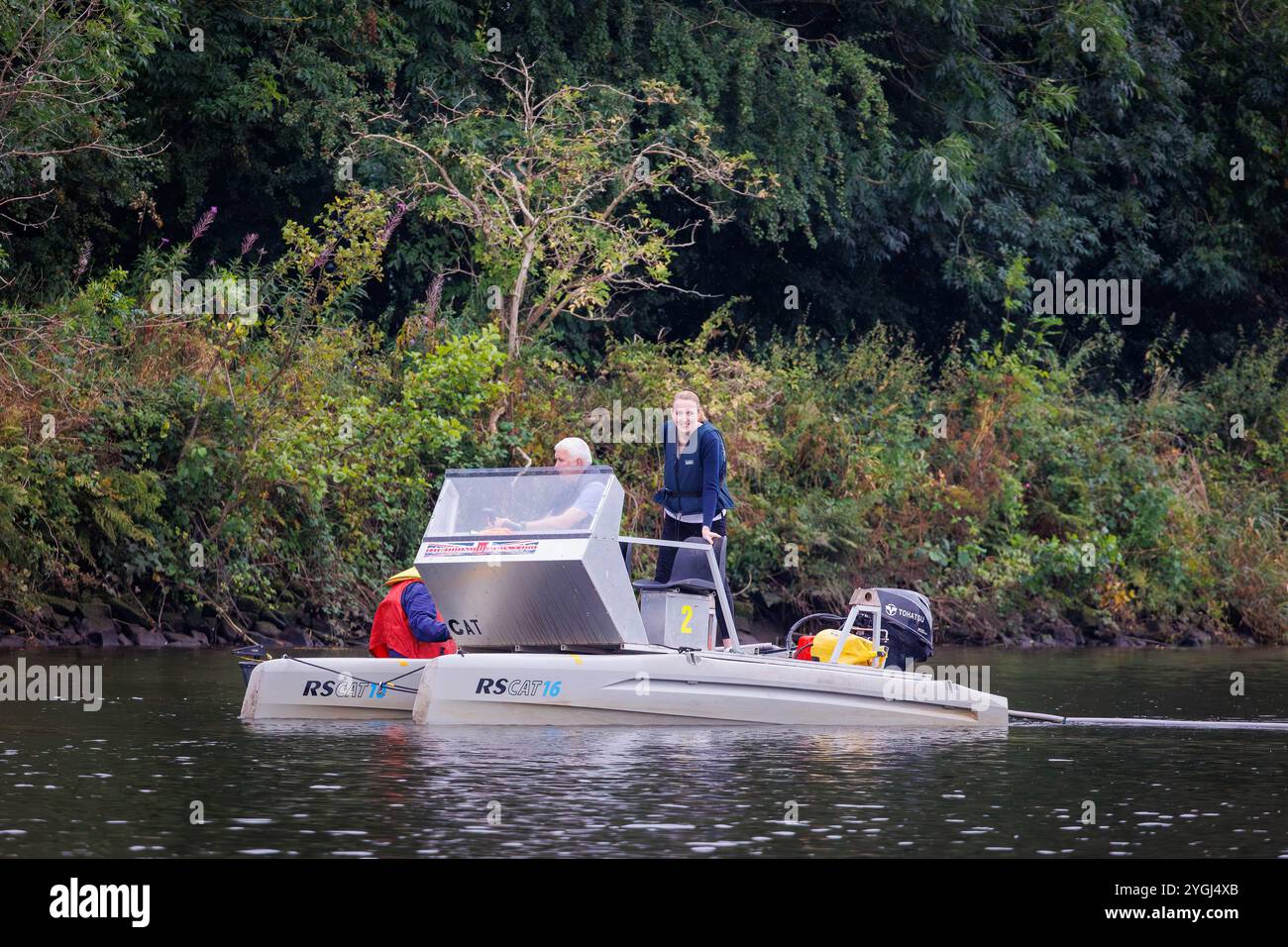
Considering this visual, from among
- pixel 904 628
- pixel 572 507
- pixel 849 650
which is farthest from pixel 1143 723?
pixel 572 507

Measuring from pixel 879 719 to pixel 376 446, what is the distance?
29.2 ft

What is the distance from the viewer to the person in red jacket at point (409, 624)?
13.7 metres

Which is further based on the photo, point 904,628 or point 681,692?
point 904,628

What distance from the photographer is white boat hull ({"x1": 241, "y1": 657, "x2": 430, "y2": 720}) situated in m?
13.4

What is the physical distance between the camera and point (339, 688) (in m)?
13.5

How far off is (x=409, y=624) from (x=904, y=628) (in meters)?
3.64

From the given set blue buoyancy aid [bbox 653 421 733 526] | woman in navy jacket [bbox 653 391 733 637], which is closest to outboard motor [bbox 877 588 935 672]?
woman in navy jacket [bbox 653 391 733 637]

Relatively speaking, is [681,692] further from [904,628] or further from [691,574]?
[904,628]

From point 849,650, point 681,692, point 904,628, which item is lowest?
point 681,692

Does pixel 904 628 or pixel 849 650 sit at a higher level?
pixel 904 628

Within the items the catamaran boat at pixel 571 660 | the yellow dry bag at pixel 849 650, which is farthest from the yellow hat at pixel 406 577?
the yellow dry bag at pixel 849 650

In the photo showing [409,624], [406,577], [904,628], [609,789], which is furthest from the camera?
[904,628]

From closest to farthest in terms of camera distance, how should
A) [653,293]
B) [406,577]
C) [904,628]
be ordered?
[406,577]
[904,628]
[653,293]

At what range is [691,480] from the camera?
14141mm
